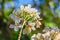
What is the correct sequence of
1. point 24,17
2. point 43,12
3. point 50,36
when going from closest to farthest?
point 50,36, point 24,17, point 43,12

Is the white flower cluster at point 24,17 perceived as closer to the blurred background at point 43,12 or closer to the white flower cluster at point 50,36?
the white flower cluster at point 50,36

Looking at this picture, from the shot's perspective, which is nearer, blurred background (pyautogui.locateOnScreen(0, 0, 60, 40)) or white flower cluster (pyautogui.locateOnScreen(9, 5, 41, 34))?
white flower cluster (pyautogui.locateOnScreen(9, 5, 41, 34))

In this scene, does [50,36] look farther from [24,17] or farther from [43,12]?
[43,12]

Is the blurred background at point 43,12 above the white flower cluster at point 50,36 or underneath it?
underneath

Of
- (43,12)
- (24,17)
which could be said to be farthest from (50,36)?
(43,12)

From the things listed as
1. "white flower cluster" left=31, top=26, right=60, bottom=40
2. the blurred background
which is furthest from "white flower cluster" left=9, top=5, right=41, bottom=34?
the blurred background

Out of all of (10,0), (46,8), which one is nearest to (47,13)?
(46,8)

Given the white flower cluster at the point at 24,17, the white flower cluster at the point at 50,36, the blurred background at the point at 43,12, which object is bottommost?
the blurred background at the point at 43,12

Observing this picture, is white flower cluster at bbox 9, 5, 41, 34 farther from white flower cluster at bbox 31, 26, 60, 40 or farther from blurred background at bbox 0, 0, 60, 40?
blurred background at bbox 0, 0, 60, 40

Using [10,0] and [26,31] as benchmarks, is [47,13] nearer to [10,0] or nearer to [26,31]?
[10,0]

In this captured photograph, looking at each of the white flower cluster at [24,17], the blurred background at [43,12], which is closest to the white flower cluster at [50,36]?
the white flower cluster at [24,17]

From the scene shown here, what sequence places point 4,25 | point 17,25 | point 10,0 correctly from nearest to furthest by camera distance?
1. point 17,25
2. point 4,25
3. point 10,0
